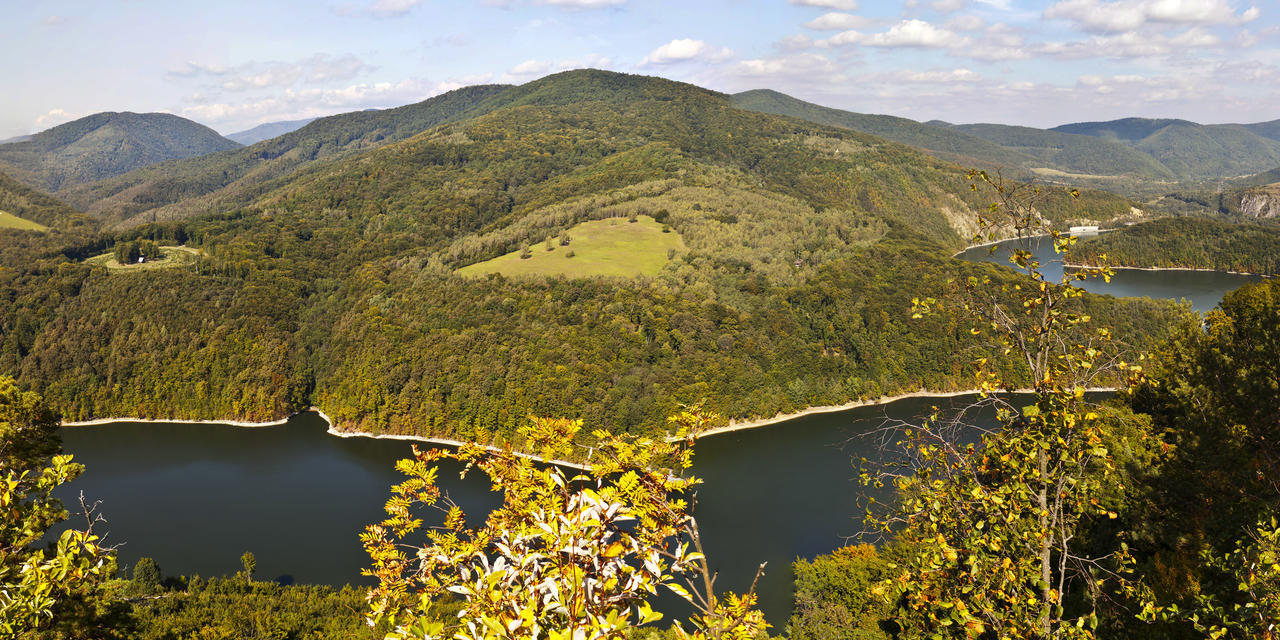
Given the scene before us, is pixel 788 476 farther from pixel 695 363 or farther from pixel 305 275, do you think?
pixel 305 275

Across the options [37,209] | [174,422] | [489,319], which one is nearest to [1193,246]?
[489,319]

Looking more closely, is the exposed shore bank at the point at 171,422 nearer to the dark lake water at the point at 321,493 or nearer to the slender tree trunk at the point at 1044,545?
the dark lake water at the point at 321,493

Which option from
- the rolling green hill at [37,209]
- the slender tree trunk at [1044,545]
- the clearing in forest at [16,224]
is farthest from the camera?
the rolling green hill at [37,209]

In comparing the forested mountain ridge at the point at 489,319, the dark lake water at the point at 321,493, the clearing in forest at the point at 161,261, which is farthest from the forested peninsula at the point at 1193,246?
the clearing in forest at the point at 161,261

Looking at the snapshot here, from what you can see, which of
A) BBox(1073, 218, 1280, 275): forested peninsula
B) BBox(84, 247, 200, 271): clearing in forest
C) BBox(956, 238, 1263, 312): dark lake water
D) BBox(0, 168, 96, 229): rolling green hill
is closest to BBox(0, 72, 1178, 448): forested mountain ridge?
BBox(84, 247, 200, 271): clearing in forest

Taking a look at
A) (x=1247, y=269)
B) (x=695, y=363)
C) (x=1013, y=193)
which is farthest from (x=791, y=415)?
(x=1247, y=269)

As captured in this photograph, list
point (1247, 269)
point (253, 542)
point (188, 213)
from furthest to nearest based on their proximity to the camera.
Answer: point (188, 213) < point (1247, 269) < point (253, 542)

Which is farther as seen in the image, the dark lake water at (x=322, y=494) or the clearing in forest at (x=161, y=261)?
the clearing in forest at (x=161, y=261)
